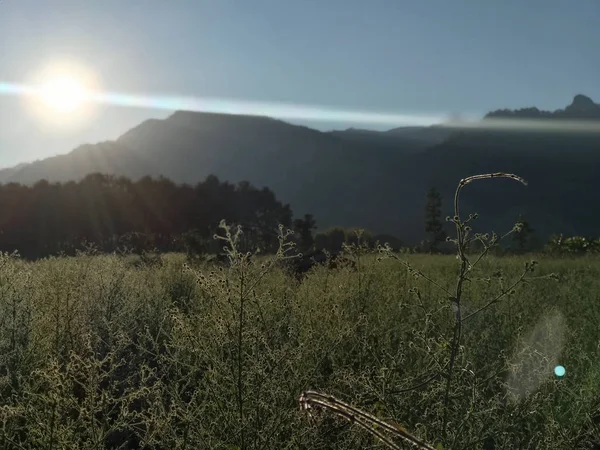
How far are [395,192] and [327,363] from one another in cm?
13850

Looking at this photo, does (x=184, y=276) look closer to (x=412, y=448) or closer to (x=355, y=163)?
(x=412, y=448)

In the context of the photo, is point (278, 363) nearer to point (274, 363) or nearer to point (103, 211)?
point (274, 363)

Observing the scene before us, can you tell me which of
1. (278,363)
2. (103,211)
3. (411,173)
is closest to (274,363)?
(278,363)

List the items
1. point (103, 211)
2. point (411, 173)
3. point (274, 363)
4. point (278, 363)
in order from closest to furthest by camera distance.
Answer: point (278, 363) < point (274, 363) < point (103, 211) < point (411, 173)

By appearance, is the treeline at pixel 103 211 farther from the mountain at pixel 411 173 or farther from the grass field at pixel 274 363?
the mountain at pixel 411 173

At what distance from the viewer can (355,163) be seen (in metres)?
165

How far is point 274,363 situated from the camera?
2840 mm

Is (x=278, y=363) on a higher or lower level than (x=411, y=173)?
higher

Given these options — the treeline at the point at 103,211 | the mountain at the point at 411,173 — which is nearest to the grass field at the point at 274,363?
the treeline at the point at 103,211

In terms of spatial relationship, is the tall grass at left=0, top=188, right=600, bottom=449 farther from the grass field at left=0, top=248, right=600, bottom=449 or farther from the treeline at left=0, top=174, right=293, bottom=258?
the treeline at left=0, top=174, right=293, bottom=258

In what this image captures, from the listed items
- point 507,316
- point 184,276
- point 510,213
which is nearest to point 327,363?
point 507,316

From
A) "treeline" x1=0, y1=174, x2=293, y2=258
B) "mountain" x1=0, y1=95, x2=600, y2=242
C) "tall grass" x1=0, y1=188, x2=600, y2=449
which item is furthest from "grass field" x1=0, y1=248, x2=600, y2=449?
"mountain" x1=0, y1=95, x2=600, y2=242

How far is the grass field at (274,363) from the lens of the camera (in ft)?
7.92

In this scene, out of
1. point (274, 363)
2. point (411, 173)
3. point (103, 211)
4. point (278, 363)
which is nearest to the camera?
point (278, 363)
